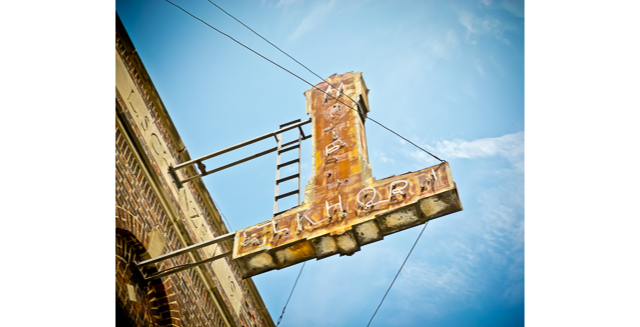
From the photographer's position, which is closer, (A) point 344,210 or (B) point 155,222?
(A) point 344,210

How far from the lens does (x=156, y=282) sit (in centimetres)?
727

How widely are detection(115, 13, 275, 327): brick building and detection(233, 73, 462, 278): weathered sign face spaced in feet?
5.03

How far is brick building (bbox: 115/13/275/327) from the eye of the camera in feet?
22.2

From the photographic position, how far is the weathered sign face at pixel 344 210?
227 inches

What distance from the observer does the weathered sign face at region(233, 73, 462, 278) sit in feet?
18.9

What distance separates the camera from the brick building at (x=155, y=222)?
678 cm

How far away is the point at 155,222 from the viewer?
7.58m

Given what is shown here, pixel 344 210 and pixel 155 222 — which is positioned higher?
pixel 155 222

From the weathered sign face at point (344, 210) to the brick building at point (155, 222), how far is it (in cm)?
153

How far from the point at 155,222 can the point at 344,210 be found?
3.06 m

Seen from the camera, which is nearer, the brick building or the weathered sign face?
the weathered sign face

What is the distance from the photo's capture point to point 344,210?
239 inches

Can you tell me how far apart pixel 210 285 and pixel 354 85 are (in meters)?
4.02

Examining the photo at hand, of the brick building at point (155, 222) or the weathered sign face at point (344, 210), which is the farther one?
the brick building at point (155, 222)
